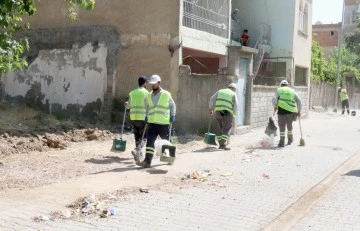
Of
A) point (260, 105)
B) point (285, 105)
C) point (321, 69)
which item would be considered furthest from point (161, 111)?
point (321, 69)

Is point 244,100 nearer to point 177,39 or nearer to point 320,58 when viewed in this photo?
point 177,39

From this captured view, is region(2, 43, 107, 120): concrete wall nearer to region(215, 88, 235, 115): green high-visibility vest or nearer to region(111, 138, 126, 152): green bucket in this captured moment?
region(215, 88, 235, 115): green high-visibility vest

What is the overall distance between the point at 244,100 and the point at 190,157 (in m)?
5.65

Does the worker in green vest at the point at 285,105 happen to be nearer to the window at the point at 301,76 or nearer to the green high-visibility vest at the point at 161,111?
the green high-visibility vest at the point at 161,111

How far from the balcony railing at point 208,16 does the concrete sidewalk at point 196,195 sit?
598cm

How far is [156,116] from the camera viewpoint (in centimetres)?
906

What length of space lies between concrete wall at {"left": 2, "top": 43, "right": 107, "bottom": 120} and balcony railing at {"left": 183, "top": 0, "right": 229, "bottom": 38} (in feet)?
9.77

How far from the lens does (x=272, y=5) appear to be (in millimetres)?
22016

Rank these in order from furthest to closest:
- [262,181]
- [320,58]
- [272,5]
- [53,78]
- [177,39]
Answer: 1. [320,58]
2. [272,5]
3. [53,78]
4. [177,39]
5. [262,181]

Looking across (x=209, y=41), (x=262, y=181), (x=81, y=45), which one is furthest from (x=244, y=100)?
(x=262, y=181)

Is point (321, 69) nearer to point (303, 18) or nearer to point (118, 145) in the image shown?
point (303, 18)

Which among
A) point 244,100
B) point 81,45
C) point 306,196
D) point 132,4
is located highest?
point 132,4

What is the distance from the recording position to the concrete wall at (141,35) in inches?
570

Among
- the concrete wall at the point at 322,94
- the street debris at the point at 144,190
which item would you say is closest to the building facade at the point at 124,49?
the street debris at the point at 144,190
